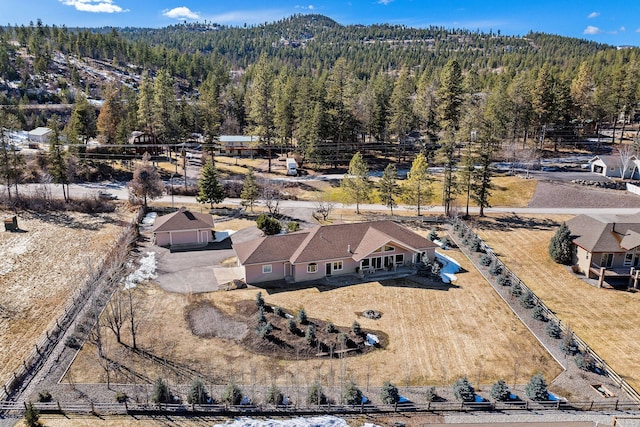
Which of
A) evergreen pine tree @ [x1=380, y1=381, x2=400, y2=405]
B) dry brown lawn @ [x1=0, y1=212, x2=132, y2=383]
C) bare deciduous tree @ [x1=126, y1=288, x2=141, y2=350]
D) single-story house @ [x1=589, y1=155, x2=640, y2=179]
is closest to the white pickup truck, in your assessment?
dry brown lawn @ [x1=0, y1=212, x2=132, y2=383]

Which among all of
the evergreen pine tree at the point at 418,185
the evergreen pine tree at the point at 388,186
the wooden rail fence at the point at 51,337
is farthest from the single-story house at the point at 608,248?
the wooden rail fence at the point at 51,337

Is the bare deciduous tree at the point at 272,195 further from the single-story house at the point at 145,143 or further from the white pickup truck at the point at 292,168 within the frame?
the single-story house at the point at 145,143

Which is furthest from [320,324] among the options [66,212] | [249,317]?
[66,212]

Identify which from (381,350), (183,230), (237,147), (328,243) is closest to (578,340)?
(381,350)

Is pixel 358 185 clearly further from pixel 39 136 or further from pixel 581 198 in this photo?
pixel 39 136

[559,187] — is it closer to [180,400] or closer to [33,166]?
[180,400]

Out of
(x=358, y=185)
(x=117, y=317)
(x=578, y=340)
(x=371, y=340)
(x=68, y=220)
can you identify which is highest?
(x=358, y=185)

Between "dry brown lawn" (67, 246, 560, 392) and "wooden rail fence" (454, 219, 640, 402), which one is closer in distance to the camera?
"wooden rail fence" (454, 219, 640, 402)

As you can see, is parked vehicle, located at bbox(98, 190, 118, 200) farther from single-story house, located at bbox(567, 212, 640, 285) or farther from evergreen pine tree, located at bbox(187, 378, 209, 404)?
single-story house, located at bbox(567, 212, 640, 285)
